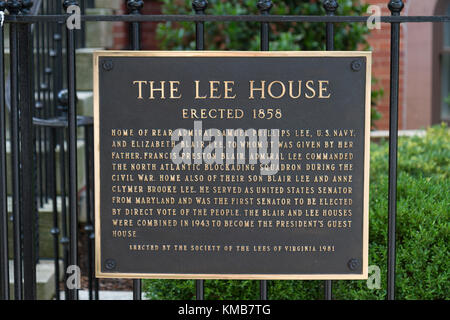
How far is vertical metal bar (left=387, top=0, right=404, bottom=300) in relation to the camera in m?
2.84

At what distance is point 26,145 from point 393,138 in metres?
1.62

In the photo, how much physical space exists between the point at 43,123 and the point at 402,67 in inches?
202

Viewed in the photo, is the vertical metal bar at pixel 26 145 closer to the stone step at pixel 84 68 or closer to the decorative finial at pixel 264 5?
the decorative finial at pixel 264 5

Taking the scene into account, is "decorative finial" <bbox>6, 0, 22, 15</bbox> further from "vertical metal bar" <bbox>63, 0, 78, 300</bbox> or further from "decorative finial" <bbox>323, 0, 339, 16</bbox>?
"decorative finial" <bbox>323, 0, 339, 16</bbox>

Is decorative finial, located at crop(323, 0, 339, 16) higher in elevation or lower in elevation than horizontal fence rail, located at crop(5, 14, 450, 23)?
higher

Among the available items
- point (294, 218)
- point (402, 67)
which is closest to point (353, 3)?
point (402, 67)

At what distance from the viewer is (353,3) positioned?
608 cm

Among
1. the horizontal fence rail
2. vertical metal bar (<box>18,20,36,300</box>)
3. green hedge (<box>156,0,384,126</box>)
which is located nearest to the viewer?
the horizontal fence rail

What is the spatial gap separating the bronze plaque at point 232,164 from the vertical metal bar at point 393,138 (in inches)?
4.6

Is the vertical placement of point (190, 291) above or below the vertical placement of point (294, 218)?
below

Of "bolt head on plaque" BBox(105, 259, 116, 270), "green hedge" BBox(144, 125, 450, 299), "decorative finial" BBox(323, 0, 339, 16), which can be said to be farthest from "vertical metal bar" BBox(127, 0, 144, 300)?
"green hedge" BBox(144, 125, 450, 299)

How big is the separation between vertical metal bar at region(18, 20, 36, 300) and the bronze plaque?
38cm
